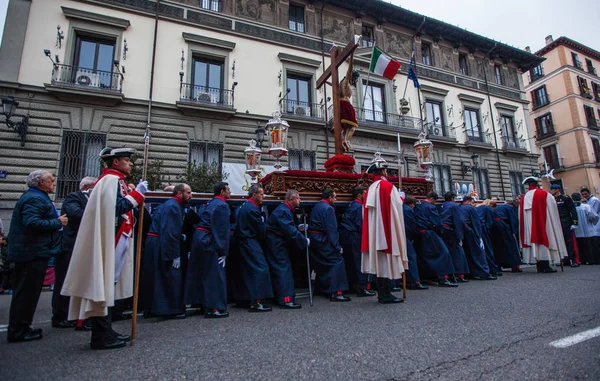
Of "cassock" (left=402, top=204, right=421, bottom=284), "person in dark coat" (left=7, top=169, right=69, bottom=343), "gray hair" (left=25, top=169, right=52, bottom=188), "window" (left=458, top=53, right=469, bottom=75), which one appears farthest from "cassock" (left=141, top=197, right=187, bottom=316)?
"window" (left=458, top=53, right=469, bottom=75)

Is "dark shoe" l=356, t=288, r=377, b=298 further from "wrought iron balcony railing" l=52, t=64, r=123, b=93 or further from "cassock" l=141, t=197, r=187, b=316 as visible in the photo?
"wrought iron balcony railing" l=52, t=64, r=123, b=93

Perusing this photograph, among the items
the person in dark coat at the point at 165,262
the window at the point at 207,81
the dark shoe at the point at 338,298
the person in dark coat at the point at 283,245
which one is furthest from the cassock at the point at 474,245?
the window at the point at 207,81

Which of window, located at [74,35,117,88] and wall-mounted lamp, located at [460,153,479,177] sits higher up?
window, located at [74,35,117,88]

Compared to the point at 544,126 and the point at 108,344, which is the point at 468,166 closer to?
the point at 544,126

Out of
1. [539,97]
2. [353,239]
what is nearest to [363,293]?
[353,239]

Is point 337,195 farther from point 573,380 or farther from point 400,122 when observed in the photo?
point 400,122

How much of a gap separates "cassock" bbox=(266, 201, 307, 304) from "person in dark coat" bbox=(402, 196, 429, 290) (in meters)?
2.39

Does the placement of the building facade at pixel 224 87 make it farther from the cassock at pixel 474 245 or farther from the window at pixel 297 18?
the cassock at pixel 474 245

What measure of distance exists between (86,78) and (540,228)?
16522 millimetres

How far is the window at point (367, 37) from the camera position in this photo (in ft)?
66.5

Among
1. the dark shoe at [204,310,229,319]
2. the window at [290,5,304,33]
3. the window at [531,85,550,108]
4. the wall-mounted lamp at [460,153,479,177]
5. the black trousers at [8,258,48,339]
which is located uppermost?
the window at [531,85,550,108]

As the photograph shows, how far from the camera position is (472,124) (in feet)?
76.2

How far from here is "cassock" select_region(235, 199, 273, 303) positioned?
4.92 metres

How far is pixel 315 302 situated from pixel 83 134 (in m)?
12.4
